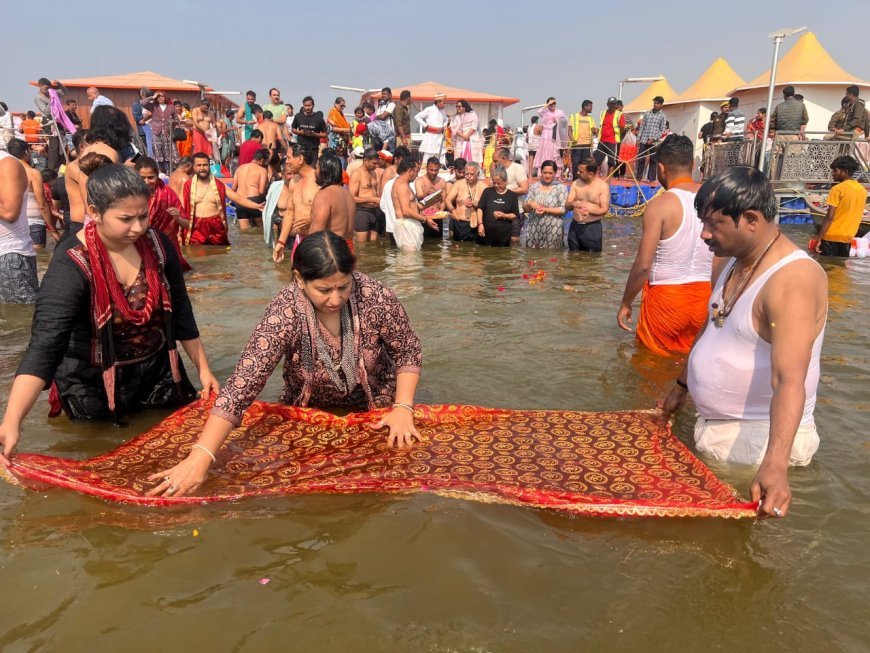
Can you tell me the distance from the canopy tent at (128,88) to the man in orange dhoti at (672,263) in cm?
1999

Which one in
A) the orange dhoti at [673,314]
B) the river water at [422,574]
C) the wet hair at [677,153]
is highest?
the wet hair at [677,153]

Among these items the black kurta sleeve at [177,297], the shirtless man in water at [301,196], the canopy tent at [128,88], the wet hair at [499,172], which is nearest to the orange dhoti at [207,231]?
the shirtless man in water at [301,196]

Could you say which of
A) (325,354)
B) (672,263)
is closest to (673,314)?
(672,263)

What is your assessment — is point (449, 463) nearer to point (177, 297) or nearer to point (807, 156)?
point (177, 297)

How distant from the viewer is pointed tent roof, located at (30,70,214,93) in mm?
21522

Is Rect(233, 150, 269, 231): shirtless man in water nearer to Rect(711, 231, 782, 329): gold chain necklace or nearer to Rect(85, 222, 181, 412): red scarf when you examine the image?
Rect(85, 222, 181, 412): red scarf

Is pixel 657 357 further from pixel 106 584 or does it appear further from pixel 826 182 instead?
pixel 826 182

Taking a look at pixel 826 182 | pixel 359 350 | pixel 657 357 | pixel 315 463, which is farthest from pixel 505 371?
pixel 826 182

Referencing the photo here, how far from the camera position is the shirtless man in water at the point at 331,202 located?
6312 mm

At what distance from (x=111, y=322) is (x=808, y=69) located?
74.7ft

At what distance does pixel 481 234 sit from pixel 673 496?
29.5 feet

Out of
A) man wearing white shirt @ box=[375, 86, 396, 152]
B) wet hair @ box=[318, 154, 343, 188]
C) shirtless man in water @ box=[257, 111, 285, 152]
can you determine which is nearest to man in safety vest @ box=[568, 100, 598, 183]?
man wearing white shirt @ box=[375, 86, 396, 152]

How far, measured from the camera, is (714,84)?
2295 centimetres

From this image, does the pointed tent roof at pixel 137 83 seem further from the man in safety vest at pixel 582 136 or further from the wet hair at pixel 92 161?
the wet hair at pixel 92 161
